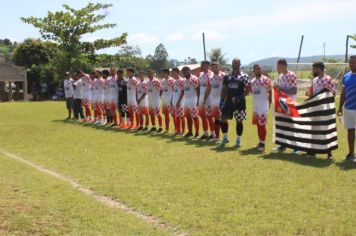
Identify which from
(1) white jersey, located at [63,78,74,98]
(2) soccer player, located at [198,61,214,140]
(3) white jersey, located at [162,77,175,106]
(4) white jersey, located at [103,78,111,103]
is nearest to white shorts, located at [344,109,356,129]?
(2) soccer player, located at [198,61,214,140]

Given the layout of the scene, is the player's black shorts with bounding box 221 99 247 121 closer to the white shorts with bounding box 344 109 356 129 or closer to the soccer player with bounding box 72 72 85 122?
the white shorts with bounding box 344 109 356 129

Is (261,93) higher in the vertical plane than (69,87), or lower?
lower

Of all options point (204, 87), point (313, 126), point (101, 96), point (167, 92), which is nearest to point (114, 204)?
point (313, 126)

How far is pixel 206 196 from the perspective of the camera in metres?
7.61

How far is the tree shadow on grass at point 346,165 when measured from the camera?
9422 millimetres

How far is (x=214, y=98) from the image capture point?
1359 cm

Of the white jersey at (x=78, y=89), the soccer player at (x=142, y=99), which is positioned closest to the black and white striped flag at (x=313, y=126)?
the soccer player at (x=142, y=99)

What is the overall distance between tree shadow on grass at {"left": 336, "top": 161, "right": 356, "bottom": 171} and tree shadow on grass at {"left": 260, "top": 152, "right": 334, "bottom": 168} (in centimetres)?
20

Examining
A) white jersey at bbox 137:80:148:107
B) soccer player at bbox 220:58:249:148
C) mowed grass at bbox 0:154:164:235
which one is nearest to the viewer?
mowed grass at bbox 0:154:164:235

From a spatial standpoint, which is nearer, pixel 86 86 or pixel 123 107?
pixel 123 107

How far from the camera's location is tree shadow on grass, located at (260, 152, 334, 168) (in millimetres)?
9906

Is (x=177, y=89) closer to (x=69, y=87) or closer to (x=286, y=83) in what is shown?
(x=286, y=83)

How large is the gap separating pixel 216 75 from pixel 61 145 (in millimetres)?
4595

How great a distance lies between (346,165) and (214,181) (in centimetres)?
279
